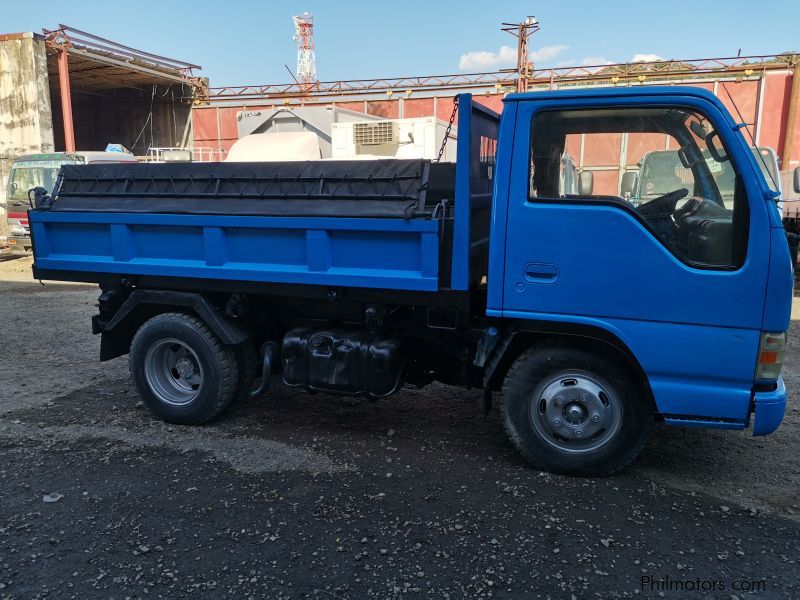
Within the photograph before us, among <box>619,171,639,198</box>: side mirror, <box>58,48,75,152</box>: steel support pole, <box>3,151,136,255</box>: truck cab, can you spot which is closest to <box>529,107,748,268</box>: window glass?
<box>619,171,639,198</box>: side mirror

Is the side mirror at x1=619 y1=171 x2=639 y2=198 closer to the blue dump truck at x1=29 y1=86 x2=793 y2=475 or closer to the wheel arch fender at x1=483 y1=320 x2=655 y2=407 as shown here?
the blue dump truck at x1=29 y1=86 x2=793 y2=475

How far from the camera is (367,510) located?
11.6 ft

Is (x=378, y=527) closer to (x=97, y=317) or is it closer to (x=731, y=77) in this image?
(x=97, y=317)

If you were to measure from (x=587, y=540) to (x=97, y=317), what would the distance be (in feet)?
13.4

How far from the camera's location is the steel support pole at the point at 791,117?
680 inches

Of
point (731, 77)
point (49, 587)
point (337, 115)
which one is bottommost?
point (49, 587)

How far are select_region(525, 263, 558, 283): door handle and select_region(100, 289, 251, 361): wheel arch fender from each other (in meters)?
2.18

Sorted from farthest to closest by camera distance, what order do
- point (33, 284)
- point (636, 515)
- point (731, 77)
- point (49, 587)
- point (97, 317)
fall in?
point (731, 77)
point (33, 284)
point (97, 317)
point (636, 515)
point (49, 587)

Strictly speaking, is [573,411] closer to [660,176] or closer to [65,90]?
[660,176]

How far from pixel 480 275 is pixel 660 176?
1241mm

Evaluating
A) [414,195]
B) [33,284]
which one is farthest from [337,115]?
[414,195]

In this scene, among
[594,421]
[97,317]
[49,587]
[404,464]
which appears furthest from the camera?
[97,317]

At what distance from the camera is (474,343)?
4230mm

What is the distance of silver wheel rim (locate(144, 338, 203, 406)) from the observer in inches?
190
